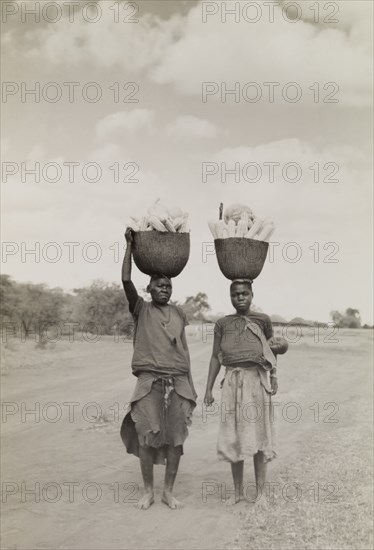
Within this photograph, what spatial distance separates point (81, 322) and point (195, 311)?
477 cm

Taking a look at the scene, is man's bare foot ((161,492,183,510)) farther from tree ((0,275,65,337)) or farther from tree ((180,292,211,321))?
tree ((180,292,211,321))

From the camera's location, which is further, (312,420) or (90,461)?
(312,420)

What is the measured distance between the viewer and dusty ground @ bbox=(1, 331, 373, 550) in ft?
15.6

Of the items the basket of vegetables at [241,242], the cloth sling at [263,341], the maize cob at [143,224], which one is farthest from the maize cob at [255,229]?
the maize cob at [143,224]

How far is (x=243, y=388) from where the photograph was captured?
207 inches

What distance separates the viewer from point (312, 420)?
9539 mm

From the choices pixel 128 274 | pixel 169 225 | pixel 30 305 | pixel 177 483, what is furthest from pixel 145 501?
pixel 30 305

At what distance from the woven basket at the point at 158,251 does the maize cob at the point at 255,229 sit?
0.54 metres

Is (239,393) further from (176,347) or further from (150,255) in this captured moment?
(150,255)

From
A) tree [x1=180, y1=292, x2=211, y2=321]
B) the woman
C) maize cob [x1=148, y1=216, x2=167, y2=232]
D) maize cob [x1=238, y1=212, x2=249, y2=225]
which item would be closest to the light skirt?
the woman

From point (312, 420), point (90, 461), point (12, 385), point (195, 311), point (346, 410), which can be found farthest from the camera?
point (195, 311)

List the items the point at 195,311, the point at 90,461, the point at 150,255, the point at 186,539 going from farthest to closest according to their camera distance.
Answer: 1. the point at 195,311
2. the point at 90,461
3. the point at 150,255
4. the point at 186,539

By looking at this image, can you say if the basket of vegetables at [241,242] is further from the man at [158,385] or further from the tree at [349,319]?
the tree at [349,319]

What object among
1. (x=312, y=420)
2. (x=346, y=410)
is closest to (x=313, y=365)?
(x=346, y=410)
